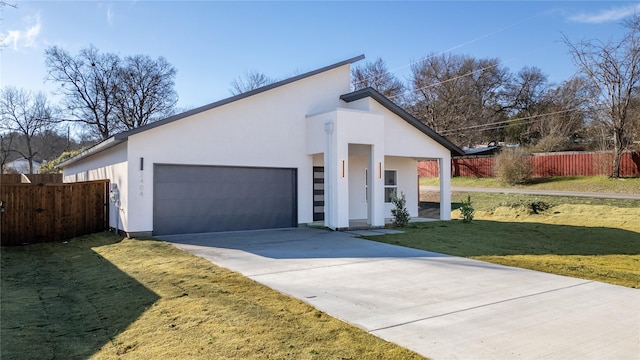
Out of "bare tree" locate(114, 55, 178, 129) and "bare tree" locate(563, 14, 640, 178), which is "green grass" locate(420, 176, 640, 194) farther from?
"bare tree" locate(114, 55, 178, 129)

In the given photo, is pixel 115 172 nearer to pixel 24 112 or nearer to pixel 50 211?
pixel 50 211

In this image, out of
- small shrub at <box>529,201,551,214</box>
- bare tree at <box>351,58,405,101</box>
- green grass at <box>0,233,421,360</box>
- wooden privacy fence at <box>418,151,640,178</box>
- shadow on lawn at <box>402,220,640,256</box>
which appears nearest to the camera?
green grass at <box>0,233,421,360</box>

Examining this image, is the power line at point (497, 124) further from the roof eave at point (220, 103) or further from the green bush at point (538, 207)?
the roof eave at point (220, 103)

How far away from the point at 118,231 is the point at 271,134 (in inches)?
218

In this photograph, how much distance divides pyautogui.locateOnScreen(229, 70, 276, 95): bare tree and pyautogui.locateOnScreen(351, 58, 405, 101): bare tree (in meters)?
9.01

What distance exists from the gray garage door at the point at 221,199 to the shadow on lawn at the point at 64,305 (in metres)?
2.65

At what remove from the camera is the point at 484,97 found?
44719mm

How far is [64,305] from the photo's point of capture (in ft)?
19.2

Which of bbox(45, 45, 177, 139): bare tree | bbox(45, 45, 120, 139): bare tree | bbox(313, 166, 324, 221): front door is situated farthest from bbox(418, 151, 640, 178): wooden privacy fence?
bbox(45, 45, 120, 139): bare tree

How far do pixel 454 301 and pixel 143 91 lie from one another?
128ft

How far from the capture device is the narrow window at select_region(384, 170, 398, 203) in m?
16.7

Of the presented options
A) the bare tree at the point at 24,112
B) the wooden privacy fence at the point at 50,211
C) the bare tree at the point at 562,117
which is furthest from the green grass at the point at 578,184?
the bare tree at the point at 24,112

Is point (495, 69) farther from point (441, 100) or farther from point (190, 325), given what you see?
point (190, 325)

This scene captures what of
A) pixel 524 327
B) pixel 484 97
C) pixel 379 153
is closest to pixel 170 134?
pixel 379 153
